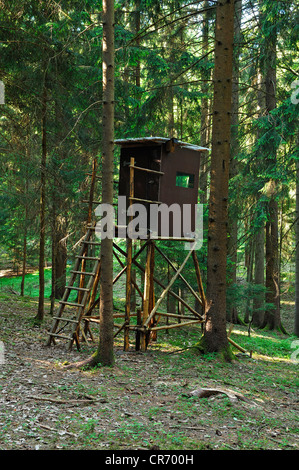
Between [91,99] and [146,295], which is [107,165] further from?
[91,99]

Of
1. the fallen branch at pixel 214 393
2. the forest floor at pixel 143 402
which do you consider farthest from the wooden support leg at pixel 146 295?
the fallen branch at pixel 214 393

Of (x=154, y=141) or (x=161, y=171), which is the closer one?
(x=154, y=141)

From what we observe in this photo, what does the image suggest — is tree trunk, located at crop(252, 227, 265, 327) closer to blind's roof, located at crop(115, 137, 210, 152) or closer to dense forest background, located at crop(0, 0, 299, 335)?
dense forest background, located at crop(0, 0, 299, 335)

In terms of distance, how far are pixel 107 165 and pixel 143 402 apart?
4063mm

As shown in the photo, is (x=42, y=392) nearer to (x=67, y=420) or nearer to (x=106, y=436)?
(x=67, y=420)

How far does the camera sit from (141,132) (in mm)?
13219

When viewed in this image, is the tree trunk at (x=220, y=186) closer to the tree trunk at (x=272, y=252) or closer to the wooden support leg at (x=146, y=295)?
the wooden support leg at (x=146, y=295)

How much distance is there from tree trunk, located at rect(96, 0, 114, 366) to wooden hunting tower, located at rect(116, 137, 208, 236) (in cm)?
171

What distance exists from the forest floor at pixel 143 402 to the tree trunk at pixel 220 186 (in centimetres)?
72

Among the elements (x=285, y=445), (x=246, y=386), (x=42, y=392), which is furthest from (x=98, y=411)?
(x=246, y=386)

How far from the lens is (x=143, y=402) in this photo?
6.41 metres

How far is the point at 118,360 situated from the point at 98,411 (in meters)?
3.01

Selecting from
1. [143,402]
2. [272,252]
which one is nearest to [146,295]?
[143,402]
